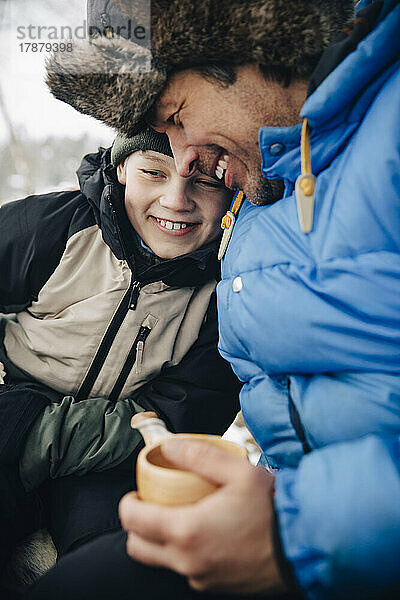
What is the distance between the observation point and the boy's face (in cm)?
130

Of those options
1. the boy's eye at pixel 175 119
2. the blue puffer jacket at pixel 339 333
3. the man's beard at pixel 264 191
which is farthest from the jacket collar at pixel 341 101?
the boy's eye at pixel 175 119

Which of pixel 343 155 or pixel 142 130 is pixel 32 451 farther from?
pixel 343 155

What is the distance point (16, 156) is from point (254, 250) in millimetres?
3602

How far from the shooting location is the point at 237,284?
3.29 feet

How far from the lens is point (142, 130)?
4.15 ft

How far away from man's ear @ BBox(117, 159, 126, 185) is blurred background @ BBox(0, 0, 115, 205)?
0.21 metres

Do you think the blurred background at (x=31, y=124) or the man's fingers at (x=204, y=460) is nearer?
the man's fingers at (x=204, y=460)

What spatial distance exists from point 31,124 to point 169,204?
279 centimetres

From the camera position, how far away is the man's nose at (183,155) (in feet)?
3.71

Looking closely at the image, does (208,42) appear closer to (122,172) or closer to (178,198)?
(178,198)

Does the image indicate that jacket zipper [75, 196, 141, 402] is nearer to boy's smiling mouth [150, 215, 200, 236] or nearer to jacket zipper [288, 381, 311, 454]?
boy's smiling mouth [150, 215, 200, 236]

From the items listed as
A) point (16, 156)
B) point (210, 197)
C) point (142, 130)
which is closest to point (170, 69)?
point (142, 130)

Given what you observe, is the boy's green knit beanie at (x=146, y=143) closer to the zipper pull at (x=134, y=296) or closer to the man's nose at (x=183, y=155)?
the man's nose at (x=183, y=155)

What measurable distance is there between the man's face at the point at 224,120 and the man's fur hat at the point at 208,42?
3 centimetres
